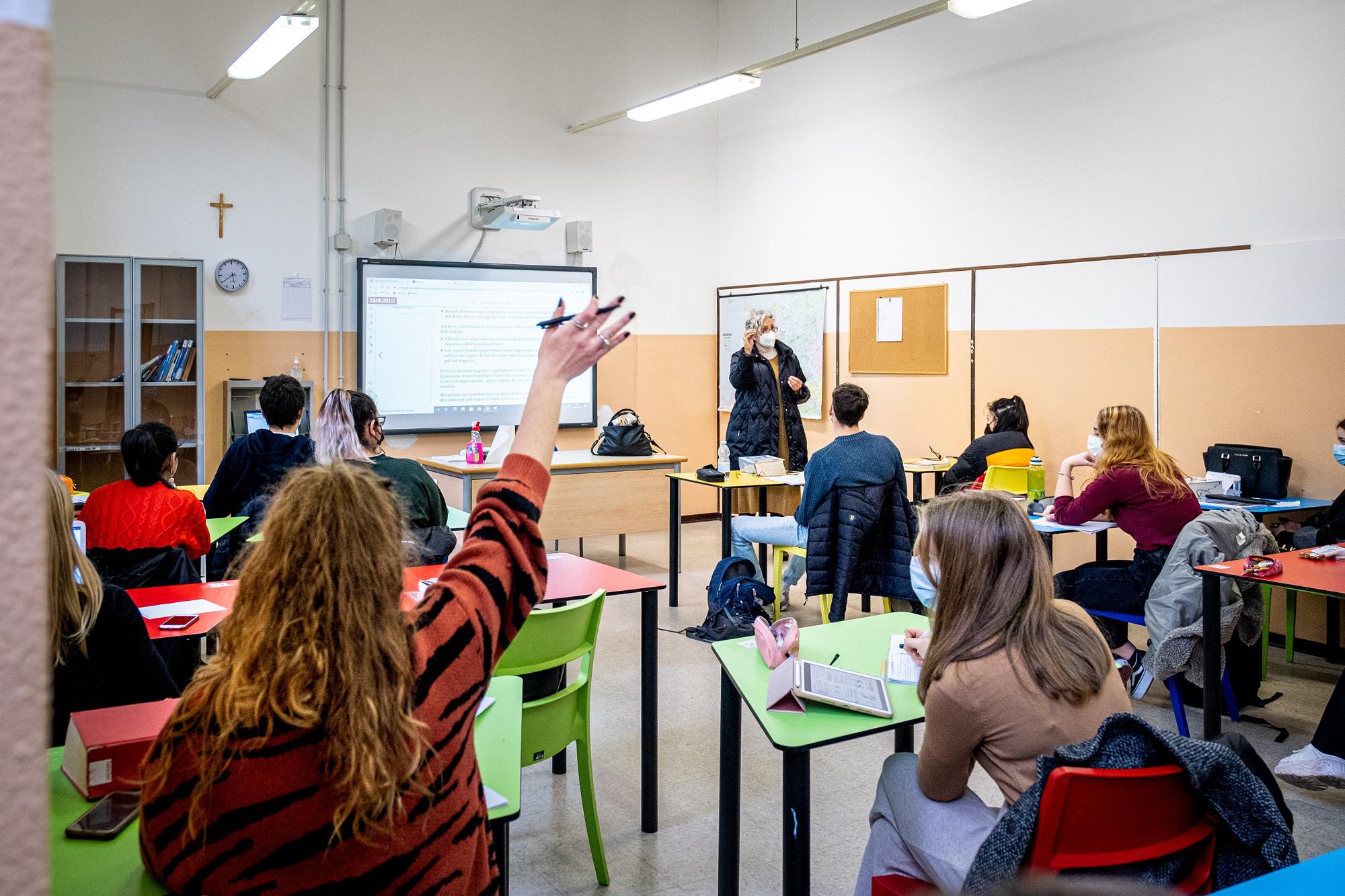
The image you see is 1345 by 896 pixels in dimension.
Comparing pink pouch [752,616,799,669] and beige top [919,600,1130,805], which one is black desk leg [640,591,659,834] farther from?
beige top [919,600,1130,805]

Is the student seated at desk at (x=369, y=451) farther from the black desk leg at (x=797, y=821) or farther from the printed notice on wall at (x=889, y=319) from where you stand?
the printed notice on wall at (x=889, y=319)

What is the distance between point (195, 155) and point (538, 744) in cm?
579

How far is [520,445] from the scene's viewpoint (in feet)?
4.98

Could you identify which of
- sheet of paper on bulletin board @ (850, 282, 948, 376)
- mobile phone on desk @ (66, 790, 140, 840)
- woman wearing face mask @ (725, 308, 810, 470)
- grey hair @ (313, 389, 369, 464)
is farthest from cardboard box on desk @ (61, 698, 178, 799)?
sheet of paper on bulletin board @ (850, 282, 948, 376)

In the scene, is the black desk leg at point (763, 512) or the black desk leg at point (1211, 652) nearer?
the black desk leg at point (1211, 652)

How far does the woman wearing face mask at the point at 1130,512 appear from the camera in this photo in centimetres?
426

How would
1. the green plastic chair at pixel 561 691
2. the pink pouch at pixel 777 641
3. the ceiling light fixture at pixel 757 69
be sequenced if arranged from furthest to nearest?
the ceiling light fixture at pixel 757 69, the green plastic chair at pixel 561 691, the pink pouch at pixel 777 641

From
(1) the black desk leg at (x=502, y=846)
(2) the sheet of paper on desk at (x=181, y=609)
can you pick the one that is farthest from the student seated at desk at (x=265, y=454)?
(1) the black desk leg at (x=502, y=846)

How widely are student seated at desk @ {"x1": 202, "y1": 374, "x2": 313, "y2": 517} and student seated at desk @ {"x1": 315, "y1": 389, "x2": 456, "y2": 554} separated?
1.83 feet

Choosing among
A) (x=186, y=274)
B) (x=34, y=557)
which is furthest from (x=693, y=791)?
(x=186, y=274)

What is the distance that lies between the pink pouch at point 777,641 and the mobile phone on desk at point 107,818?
4.56ft

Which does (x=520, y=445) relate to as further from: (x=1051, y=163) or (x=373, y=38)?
(x=373, y=38)

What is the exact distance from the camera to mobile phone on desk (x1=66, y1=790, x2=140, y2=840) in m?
1.61

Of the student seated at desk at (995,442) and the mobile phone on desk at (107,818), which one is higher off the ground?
the student seated at desk at (995,442)
